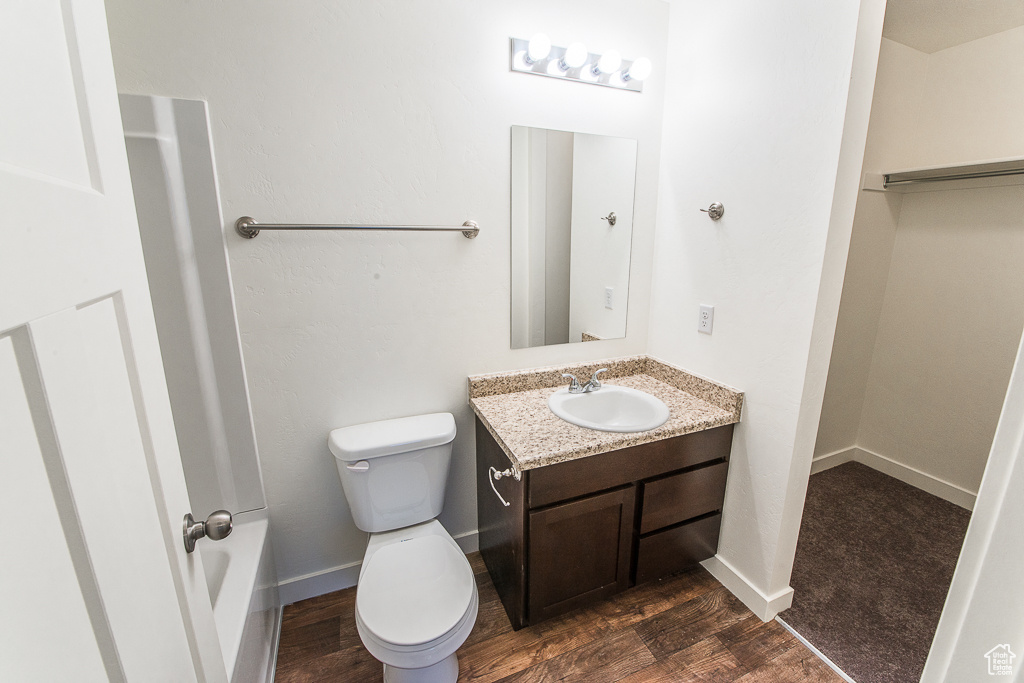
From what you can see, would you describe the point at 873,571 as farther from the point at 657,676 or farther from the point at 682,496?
the point at 657,676

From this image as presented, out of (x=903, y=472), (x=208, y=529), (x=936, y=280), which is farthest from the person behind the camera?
(x=903, y=472)

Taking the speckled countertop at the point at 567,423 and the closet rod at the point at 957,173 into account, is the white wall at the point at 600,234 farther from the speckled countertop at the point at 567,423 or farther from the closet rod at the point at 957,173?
the closet rod at the point at 957,173

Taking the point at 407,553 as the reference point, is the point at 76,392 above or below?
above

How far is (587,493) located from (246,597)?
1061 mm

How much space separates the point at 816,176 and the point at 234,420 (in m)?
2.01

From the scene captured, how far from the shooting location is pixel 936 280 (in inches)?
87.7

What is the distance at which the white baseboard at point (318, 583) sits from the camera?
5.57 ft

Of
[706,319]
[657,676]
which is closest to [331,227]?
[706,319]

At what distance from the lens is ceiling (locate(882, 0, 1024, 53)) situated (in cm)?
174

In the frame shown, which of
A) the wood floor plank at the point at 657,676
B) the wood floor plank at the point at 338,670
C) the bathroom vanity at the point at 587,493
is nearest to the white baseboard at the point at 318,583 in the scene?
the wood floor plank at the point at 338,670

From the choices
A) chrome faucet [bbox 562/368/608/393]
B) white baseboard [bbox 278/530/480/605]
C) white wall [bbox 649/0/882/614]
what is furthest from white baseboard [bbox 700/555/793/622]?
white baseboard [bbox 278/530/480/605]

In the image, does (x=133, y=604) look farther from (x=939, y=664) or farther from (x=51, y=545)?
(x=939, y=664)

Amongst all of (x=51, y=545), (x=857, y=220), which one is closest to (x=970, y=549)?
(x=51, y=545)

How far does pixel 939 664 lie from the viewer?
19.0 inches
